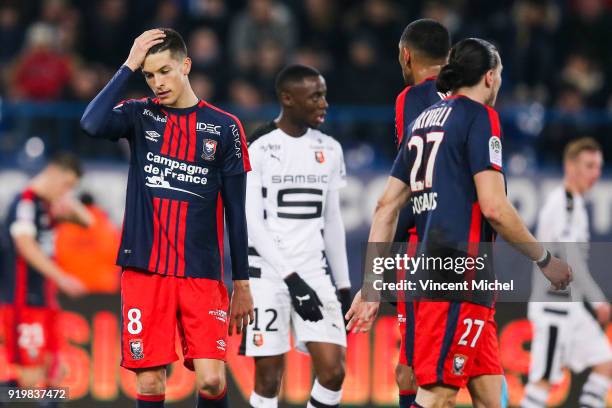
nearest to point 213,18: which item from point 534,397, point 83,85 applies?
point 83,85

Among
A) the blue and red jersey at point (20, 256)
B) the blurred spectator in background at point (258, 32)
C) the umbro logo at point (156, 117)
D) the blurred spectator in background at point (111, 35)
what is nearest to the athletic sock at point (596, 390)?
the blue and red jersey at point (20, 256)

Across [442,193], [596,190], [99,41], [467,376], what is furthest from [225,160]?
[99,41]

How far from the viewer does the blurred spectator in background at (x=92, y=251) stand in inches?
491

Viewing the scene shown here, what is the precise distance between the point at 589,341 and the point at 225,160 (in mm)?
4586

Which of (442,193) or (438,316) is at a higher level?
(442,193)

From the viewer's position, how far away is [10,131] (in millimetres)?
13445

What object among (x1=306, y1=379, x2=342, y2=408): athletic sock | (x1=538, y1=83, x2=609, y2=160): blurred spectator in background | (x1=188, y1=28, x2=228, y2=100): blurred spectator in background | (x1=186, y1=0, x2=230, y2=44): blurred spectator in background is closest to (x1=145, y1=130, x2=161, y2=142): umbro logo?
(x1=306, y1=379, x2=342, y2=408): athletic sock

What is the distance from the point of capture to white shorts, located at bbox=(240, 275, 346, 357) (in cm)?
829

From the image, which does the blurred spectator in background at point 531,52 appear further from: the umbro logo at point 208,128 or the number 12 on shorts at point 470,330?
the number 12 on shorts at point 470,330

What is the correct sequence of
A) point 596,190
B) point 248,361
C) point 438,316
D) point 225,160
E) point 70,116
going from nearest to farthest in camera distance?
1. point 438,316
2. point 225,160
3. point 248,361
4. point 596,190
5. point 70,116

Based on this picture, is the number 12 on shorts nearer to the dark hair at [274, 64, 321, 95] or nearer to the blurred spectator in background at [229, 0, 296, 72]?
the dark hair at [274, 64, 321, 95]

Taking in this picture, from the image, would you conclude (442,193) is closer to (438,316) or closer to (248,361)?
(438,316)

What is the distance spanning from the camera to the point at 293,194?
8422mm

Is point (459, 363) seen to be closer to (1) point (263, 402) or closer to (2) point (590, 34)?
(1) point (263, 402)
